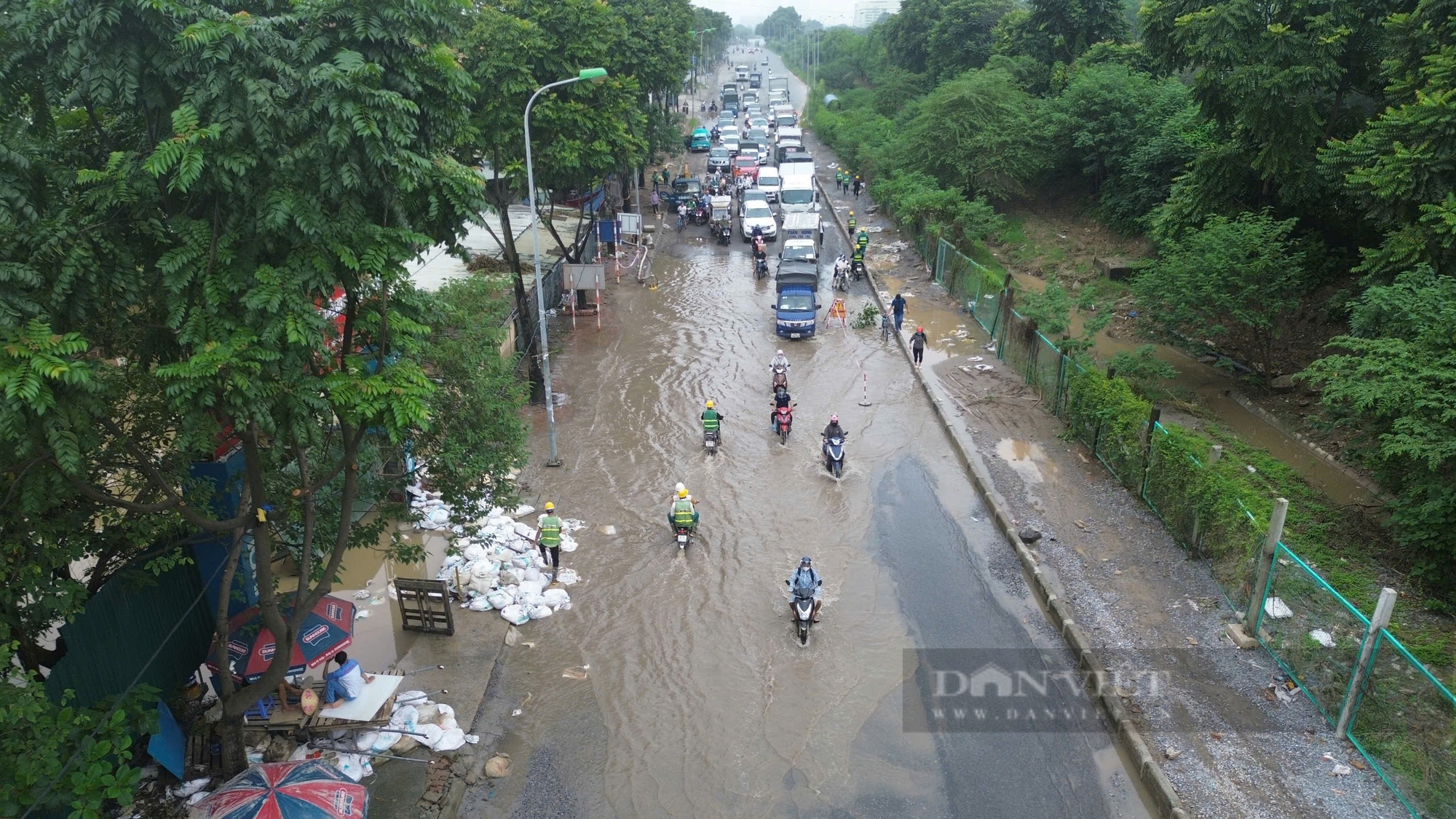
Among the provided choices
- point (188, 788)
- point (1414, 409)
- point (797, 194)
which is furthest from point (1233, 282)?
point (797, 194)

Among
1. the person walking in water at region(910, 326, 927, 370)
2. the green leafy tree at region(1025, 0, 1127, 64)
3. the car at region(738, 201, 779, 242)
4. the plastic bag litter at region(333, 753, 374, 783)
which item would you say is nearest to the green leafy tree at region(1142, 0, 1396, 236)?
the person walking in water at region(910, 326, 927, 370)

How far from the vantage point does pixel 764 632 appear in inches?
470

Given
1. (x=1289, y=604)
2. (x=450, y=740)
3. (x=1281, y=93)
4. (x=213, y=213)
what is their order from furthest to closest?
(x=1281, y=93) < (x=1289, y=604) < (x=450, y=740) < (x=213, y=213)

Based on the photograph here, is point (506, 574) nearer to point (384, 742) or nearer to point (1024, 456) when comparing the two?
point (384, 742)

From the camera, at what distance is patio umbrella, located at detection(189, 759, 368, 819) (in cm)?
732

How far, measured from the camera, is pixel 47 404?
578 centimetres

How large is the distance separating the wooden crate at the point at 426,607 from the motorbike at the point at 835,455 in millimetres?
7586

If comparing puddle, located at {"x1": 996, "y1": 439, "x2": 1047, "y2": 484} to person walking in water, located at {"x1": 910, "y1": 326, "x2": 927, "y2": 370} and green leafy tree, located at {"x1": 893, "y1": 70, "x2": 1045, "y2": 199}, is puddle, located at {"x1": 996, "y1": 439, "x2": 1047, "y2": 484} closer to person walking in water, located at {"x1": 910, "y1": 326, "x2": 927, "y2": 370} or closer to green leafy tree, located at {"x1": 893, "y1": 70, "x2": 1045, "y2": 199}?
person walking in water, located at {"x1": 910, "y1": 326, "x2": 927, "y2": 370}

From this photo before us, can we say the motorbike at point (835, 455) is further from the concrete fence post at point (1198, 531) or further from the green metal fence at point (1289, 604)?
the concrete fence post at point (1198, 531)

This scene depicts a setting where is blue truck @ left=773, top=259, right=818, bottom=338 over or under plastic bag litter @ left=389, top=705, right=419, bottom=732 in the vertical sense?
over

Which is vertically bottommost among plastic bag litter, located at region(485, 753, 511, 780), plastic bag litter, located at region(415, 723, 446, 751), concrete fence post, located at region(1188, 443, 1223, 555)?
plastic bag litter, located at region(485, 753, 511, 780)

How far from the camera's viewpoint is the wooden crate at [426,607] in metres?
11.6

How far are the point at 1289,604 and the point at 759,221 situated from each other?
28.6 metres

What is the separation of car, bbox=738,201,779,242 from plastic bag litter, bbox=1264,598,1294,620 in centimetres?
2702
